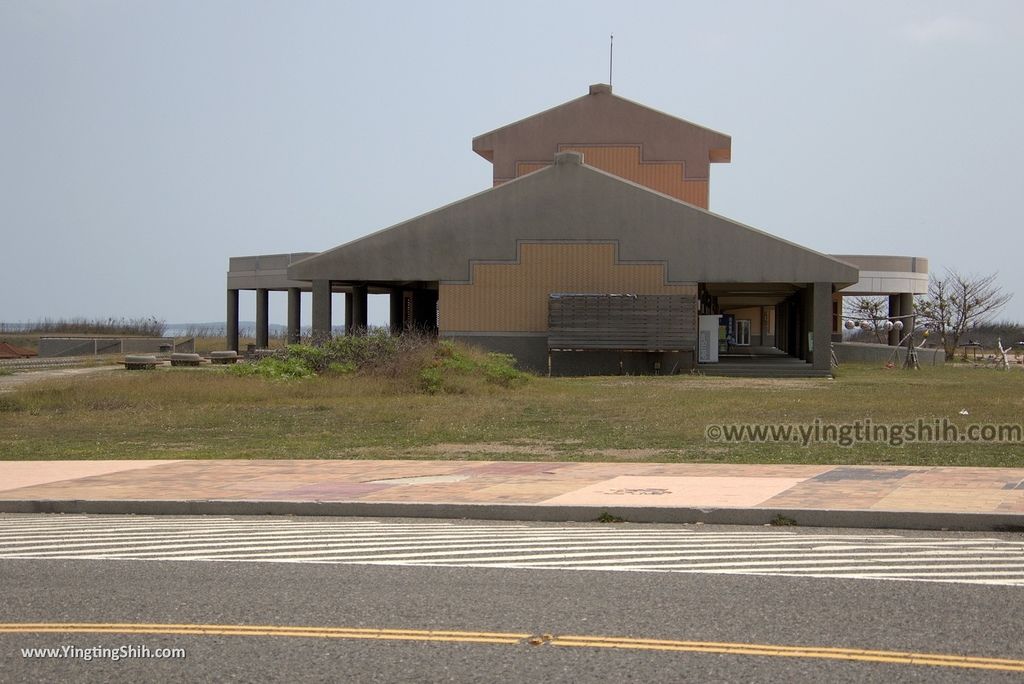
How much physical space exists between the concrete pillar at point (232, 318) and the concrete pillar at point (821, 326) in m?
37.6

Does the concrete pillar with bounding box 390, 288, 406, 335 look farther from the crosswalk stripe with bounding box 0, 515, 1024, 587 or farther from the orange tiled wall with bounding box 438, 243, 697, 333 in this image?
the crosswalk stripe with bounding box 0, 515, 1024, 587

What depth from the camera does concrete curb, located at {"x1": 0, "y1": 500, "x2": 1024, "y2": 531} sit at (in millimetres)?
11586

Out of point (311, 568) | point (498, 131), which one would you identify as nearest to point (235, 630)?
point (311, 568)

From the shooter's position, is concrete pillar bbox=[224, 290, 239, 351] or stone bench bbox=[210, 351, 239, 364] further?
concrete pillar bbox=[224, 290, 239, 351]

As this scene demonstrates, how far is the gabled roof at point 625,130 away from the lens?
5503 centimetres

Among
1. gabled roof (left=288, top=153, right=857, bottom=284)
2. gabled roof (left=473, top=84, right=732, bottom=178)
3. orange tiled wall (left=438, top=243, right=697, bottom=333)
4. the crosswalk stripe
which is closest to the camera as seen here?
the crosswalk stripe

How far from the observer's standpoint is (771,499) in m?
12.8

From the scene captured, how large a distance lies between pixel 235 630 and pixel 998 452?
13511 millimetres

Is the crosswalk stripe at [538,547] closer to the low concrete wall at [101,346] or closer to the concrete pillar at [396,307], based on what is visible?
the concrete pillar at [396,307]

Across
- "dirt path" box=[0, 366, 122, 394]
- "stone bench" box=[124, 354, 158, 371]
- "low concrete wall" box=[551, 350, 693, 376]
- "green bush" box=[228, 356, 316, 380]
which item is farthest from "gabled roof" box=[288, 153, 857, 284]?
"dirt path" box=[0, 366, 122, 394]

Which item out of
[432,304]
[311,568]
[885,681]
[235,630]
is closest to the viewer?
[885,681]

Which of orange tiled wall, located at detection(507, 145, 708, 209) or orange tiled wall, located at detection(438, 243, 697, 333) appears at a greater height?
orange tiled wall, located at detection(507, 145, 708, 209)

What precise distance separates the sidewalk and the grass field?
1.70 meters

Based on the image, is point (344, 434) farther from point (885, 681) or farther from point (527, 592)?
point (885, 681)
